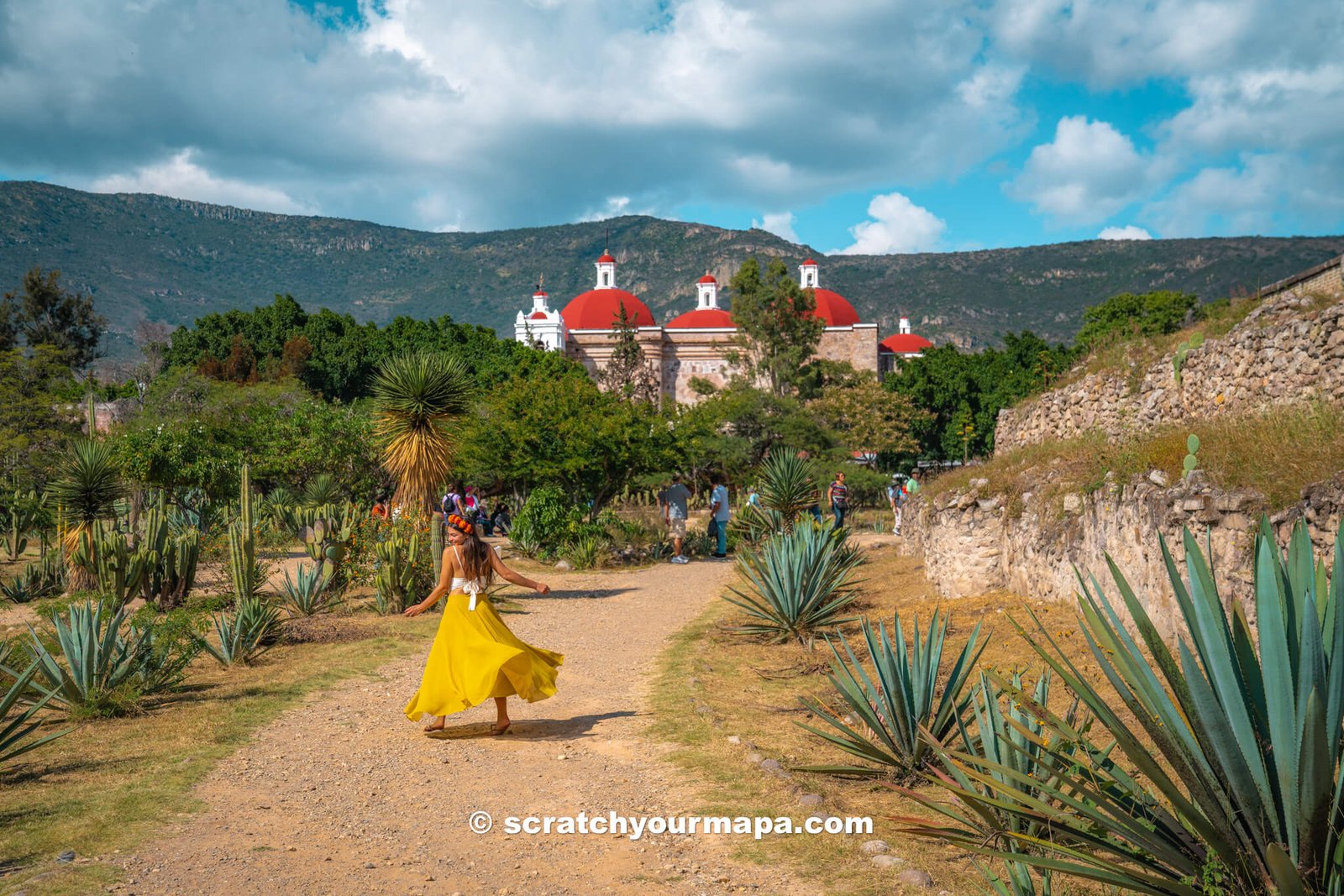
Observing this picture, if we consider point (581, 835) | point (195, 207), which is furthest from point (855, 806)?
point (195, 207)

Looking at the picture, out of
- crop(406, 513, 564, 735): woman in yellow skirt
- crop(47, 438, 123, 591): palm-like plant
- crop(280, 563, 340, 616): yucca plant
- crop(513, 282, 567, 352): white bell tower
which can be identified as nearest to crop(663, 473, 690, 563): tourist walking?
crop(280, 563, 340, 616): yucca plant

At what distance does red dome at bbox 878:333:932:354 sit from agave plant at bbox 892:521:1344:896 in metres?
60.6

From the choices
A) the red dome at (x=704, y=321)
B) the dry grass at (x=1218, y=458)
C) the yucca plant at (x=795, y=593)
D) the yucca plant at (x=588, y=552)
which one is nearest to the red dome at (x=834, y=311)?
the red dome at (x=704, y=321)

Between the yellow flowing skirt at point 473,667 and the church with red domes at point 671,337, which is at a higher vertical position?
the church with red domes at point 671,337

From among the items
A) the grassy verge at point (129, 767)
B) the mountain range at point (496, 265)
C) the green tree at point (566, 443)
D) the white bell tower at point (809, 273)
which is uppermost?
the mountain range at point (496, 265)

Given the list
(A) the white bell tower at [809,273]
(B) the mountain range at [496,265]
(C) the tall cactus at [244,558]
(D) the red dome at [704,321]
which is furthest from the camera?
(B) the mountain range at [496,265]

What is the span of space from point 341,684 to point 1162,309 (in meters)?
48.1

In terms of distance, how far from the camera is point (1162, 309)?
→ 4681 centimetres

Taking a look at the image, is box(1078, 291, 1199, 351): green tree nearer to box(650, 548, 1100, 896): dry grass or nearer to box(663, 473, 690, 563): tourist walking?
box(663, 473, 690, 563): tourist walking

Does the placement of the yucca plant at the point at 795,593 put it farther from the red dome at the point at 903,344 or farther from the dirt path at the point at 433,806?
the red dome at the point at 903,344

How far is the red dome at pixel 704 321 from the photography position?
5144cm

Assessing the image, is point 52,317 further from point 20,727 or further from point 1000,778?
point 1000,778

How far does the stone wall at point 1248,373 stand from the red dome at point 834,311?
4009cm

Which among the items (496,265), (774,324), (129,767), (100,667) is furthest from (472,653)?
→ (496,265)
